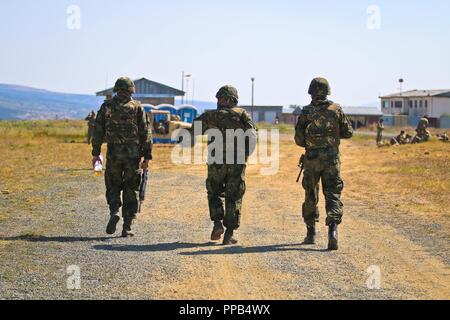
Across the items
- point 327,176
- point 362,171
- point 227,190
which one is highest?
point 327,176

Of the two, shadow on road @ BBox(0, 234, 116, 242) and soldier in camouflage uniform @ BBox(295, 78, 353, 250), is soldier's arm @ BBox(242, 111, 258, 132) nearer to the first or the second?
soldier in camouflage uniform @ BBox(295, 78, 353, 250)

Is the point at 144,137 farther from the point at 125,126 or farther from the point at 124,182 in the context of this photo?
the point at 124,182

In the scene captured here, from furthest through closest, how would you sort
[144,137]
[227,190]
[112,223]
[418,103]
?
[418,103] → [112,223] → [144,137] → [227,190]

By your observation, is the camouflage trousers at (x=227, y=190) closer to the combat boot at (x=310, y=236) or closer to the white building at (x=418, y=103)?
the combat boot at (x=310, y=236)

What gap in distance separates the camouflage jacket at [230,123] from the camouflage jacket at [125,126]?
778 millimetres

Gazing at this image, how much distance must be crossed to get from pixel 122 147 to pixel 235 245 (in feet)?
6.25

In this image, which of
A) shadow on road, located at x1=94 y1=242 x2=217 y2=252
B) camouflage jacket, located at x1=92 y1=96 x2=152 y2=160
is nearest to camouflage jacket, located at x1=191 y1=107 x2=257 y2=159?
camouflage jacket, located at x1=92 y1=96 x2=152 y2=160

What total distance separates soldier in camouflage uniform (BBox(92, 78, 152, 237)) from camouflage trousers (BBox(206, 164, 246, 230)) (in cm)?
95

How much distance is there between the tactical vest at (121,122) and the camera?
9.66m

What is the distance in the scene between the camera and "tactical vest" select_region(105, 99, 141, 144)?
9.66m

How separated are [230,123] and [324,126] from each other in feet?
3.77

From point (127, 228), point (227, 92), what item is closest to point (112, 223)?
point (127, 228)

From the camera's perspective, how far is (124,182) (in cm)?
976

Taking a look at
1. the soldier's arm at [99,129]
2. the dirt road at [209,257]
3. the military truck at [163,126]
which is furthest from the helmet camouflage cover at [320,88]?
the military truck at [163,126]
